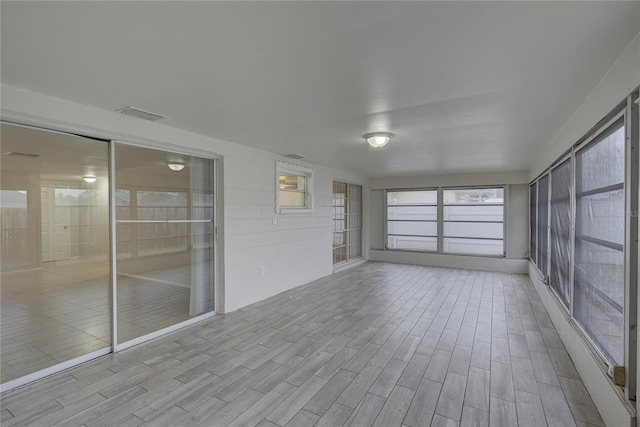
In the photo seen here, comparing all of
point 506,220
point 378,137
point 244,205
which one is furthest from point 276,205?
point 506,220

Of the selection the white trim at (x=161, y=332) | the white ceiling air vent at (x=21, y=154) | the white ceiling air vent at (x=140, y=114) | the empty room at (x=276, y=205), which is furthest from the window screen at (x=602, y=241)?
the white ceiling air vent at (x=21, y=154)

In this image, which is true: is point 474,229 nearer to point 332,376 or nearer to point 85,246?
point 332,376

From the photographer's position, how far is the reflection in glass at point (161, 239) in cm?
317

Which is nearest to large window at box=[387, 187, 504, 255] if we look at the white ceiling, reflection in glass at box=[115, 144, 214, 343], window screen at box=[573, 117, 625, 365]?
the white ceiling

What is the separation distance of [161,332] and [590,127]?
4.62m

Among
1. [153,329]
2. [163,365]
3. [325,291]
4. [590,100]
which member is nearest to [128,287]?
[153,329]

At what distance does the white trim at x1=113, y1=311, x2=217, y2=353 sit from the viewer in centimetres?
304

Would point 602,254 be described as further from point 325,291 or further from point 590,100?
point 325,291

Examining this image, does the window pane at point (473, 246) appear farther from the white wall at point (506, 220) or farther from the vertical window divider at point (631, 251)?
the vertical window divider at point (631, 251)

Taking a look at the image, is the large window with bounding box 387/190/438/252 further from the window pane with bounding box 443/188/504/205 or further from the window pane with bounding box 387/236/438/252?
the window pane with bounding box 443/188/504/205

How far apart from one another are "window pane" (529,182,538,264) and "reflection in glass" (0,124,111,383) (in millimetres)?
6862

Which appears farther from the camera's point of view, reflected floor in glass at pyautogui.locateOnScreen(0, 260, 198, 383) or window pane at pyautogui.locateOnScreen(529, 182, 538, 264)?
window pane at pyautogui.locateOnScreen(529, 182, 538, 264)

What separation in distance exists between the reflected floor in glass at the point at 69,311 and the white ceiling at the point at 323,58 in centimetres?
184

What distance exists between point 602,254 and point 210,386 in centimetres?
321
